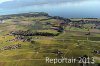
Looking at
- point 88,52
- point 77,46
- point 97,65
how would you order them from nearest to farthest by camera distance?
point 97,65
point 88,52
point 77,46

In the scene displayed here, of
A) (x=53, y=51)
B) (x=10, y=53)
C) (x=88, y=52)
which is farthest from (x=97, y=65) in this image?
(x=10, y=53)

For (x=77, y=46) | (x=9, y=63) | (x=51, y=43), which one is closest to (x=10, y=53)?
(x=9, y=63)

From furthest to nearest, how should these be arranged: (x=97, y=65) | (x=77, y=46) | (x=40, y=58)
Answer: (x=77, y=46) < (x=40, y=58) < (x=97, y=65)

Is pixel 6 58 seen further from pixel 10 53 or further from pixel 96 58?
pixel 96 58

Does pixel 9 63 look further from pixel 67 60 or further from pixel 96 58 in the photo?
pixel 96 58

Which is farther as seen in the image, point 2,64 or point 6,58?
point 6,58

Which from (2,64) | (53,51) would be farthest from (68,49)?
(2,64)

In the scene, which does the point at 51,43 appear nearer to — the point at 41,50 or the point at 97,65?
the point at 41,50

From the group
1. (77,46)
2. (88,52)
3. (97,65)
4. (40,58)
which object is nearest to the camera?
(97,65)

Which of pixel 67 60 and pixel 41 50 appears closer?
pixel 67 60
